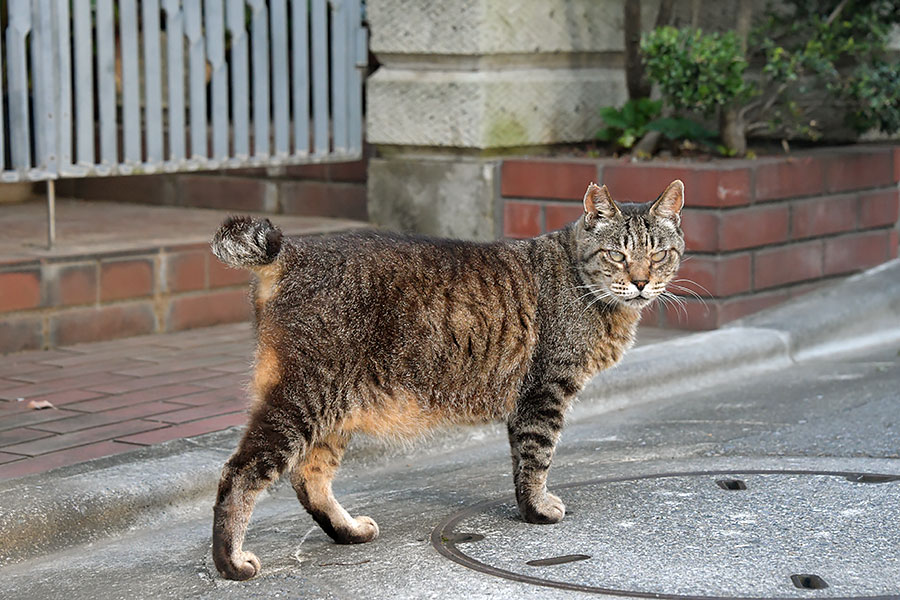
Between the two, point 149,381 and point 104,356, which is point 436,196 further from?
point 149,381

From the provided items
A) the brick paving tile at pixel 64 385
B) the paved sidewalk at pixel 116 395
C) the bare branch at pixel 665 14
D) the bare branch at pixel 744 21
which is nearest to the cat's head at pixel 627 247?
the paved sidewalk at pixel 116 395

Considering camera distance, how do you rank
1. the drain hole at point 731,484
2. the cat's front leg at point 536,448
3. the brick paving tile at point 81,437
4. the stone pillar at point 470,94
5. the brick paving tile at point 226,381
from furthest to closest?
the stone pillar at point 470,94 → the brick paving tile at point 226,381 → the brick paving tile at point 81,437 → the drain hole at point 731,484 → the cat's front leg at point 536,448

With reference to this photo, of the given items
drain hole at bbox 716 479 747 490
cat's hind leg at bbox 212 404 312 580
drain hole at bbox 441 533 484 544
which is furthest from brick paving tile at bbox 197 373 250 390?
drain hole at bbox 716 479 747 490

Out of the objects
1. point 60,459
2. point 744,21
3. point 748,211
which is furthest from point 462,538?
point 744,21

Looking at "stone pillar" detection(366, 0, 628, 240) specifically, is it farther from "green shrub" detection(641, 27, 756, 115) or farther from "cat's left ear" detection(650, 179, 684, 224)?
"cat's left ear" detection(650, 179, 684, 224)

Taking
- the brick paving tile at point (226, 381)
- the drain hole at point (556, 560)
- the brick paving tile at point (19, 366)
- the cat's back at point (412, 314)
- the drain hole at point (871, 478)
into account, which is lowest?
the drain hole at point (556, 560)

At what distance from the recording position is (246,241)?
3.96 m

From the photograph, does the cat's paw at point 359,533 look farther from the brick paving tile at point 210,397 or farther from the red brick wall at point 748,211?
the red brick wall at point 748,211

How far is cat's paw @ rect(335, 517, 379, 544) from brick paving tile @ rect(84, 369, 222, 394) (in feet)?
6.37

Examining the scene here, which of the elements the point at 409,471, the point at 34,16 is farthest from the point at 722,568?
the point at 34,16

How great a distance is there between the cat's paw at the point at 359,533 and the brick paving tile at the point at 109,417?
1419 mm

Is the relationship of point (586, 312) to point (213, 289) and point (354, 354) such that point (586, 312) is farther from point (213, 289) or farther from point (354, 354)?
point (213, 289)

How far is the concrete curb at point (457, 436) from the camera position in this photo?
4367 millimetres

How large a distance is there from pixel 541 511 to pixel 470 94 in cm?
405
